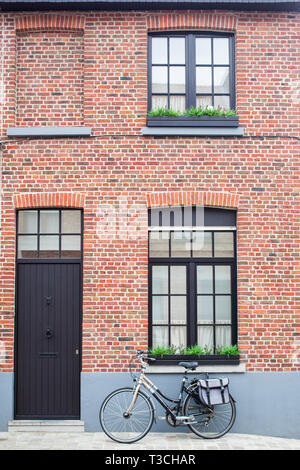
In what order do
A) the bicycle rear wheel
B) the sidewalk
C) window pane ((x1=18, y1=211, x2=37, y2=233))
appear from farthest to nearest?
1. window pane ((x1=18, y1=211, x2=37, y2=233))
2. the bicycle rear wheel
3. the sidewalk

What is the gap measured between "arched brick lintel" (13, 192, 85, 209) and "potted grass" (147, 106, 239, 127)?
66.0 inches

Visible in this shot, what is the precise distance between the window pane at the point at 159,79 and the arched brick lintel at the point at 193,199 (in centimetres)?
179

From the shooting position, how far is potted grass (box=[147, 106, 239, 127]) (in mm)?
9344

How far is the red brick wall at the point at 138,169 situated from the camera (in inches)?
360

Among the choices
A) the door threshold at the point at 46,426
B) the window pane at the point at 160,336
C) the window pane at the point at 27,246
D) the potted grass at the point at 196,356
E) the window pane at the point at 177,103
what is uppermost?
the window pane at the point at 177,103

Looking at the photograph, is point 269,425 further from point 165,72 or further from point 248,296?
point 165,72

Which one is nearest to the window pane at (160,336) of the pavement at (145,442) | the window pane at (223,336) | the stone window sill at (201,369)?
the stone window sill at (201,369)

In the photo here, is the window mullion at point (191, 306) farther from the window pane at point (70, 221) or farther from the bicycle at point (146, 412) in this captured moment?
Result: the window pane at point (70, 221)

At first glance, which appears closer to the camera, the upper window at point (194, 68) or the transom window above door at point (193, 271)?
the transom window above door at point (193, 271)

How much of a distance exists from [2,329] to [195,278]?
3.18 m

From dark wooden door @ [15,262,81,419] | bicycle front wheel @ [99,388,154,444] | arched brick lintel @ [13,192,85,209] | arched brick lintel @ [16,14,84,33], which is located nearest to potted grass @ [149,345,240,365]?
bicycle front wheel @ [99,388,154,444]

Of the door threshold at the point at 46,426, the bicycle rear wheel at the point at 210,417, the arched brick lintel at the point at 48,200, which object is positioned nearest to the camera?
the bicycle rear wheel at the point at 210,417

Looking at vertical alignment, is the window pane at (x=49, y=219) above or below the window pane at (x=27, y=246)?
above

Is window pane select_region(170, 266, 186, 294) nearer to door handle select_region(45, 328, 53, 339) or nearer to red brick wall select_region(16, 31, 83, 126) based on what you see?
door handle select_region(45, 328, 53, 339)
